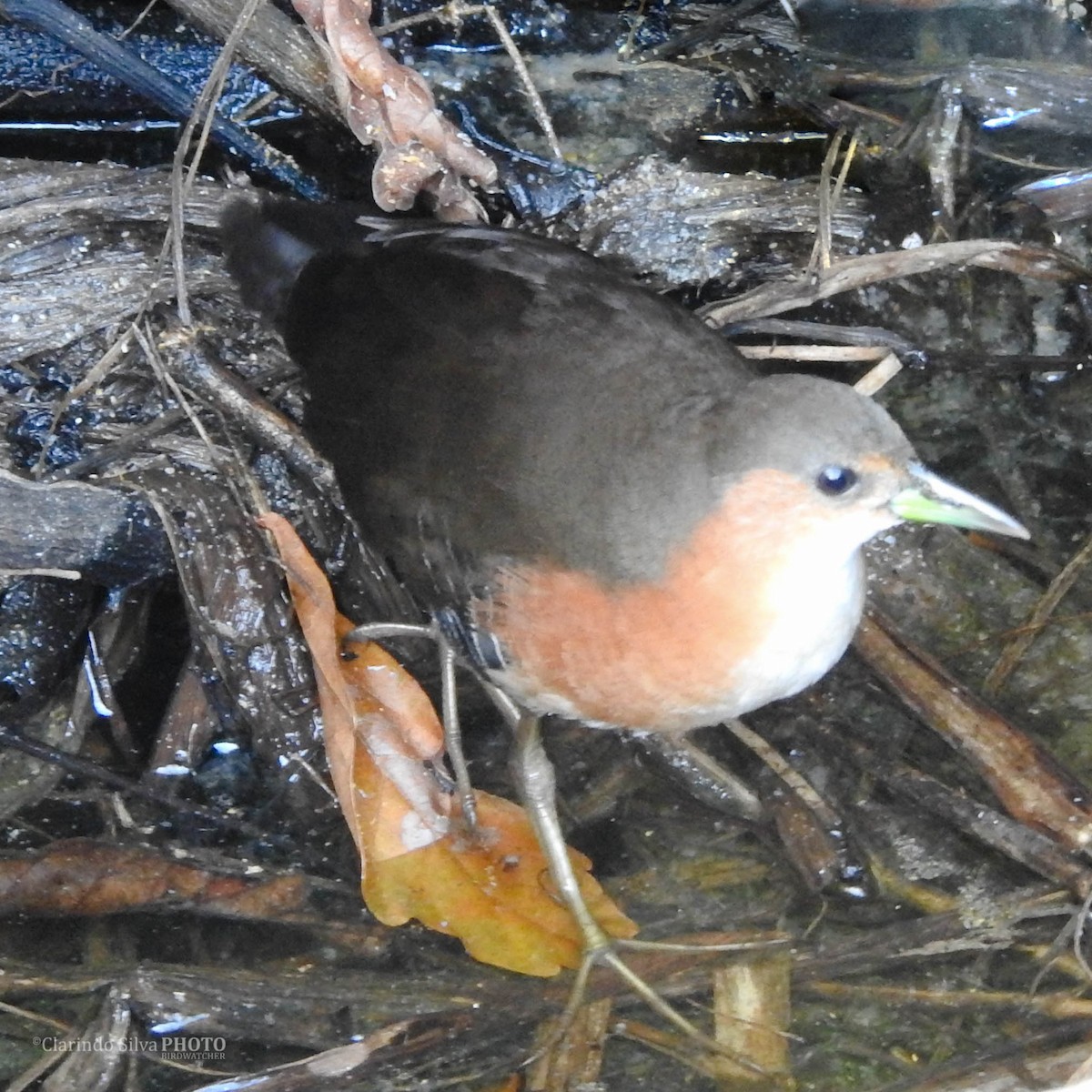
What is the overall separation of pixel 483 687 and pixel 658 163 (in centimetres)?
118

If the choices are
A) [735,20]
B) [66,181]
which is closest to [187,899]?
[66,181]

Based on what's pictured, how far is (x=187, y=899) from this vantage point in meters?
2.38

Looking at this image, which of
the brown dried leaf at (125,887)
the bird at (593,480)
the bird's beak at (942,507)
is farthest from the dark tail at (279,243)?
the bird's beak at (942,507)

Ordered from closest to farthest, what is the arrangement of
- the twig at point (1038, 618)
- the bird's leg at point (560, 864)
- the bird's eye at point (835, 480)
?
the bird's eye at point (835, 480) < the bird's leg at point (560, 864) < the twig at point (1038, 618)

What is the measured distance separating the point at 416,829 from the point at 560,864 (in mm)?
267

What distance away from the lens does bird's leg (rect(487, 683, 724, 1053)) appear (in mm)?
2213

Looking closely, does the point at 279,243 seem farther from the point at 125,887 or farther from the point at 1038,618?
the point at 1038,618

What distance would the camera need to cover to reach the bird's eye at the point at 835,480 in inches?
79.4

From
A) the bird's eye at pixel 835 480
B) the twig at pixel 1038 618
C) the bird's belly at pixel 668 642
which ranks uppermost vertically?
the bird's eye at pixel 835 480

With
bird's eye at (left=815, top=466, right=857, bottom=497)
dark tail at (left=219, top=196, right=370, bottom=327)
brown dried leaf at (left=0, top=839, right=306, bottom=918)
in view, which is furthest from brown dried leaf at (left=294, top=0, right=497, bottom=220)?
brown dried leaf at (left=0, top=839, right=306, bottom=918)

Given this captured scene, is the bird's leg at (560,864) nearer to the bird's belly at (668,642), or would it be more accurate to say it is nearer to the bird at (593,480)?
the bird at (593,480)

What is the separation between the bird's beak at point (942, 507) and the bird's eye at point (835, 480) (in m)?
0.08

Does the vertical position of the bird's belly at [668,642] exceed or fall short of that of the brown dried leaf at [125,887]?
it exceeds it

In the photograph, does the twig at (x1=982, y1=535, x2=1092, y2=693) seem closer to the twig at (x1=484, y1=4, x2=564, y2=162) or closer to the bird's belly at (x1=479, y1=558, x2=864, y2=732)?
the bird's belly at (x1=479, y1=558, x2=864, y2=732)
